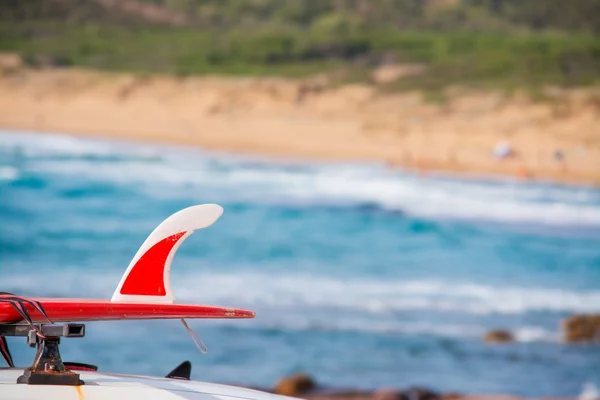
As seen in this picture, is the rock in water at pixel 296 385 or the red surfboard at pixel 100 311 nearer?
the red surfboard at pixel 100 311

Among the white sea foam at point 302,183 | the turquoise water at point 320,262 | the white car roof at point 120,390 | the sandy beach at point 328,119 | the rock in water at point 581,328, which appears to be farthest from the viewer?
the sandy beach at point 328,119

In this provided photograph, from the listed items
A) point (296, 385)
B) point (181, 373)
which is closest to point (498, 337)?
point (296, 385)

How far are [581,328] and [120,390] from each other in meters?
4.61

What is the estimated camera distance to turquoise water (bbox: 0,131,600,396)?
17.7 ft

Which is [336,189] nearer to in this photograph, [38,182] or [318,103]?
[318,103]

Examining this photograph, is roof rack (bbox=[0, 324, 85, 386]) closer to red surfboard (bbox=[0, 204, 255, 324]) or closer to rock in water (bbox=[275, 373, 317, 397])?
red surfboard (bbox=[0, 204, 255, 324])

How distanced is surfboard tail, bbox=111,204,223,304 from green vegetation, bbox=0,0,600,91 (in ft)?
15.1

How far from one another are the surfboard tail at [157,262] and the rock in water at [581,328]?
4.48 meters

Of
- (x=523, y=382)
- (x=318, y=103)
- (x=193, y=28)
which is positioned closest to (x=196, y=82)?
(x=193, y=28)

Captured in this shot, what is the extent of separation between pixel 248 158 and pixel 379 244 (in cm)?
86

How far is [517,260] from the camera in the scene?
5.72 metres

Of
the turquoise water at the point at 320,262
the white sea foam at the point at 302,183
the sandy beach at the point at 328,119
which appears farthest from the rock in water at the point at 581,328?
the sandy beach at the point at 328,119

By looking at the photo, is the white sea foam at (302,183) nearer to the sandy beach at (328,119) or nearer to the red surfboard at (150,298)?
the sandy beach at (328,119)

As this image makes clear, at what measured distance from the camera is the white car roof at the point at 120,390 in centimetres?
125
